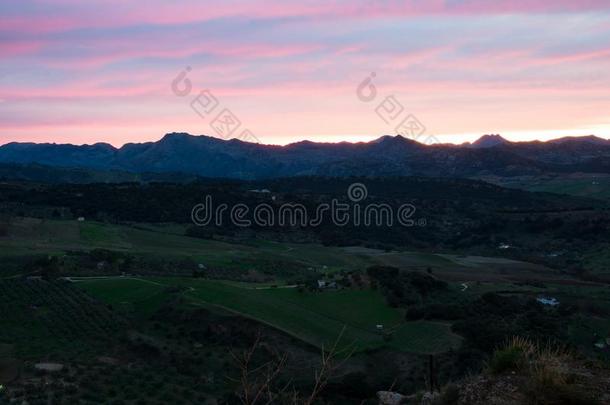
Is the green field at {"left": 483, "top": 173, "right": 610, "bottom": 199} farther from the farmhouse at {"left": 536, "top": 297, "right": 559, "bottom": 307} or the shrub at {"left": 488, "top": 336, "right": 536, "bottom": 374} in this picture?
the shrub at {"left": 488, "top": 336, "right": 536, "bottom": 374}

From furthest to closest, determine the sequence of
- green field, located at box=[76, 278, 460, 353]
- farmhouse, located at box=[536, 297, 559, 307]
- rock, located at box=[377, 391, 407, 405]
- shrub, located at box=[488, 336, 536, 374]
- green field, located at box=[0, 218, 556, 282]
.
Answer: green field, located at box=[0, 218, 556, 282], farmhouse, located at box=[536, 297, 559, 307], green field, located at box=[76, 278, 460, 353], rock, located at box=[377, 391, 407, 405], shrub, located at box=[488, 336, 536, 374]

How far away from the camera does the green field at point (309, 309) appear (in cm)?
3209

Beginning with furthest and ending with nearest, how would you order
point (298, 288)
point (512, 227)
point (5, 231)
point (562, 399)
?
1. point (512, 227)
2. point (5, 231)
3. point (298, 288)
4. point (562, 399)

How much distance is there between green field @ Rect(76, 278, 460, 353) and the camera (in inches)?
1264

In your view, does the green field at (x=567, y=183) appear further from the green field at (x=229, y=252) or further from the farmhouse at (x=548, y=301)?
the farmhouse at (x=548, y=301)

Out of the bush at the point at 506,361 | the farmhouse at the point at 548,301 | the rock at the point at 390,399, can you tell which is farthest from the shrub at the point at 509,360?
the farmhouse at the point at 548,301

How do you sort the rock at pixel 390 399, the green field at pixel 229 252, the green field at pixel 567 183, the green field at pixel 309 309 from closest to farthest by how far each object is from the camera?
the rock at pixel 390 399 < the green field at pixel 309 309 < the green field at pixel 229 252 < the green field at pixel 567 183

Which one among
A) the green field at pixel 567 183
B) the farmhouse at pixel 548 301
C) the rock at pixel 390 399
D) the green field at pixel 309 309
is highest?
the green field at pixel 567 183

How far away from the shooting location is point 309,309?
38000 millimetres

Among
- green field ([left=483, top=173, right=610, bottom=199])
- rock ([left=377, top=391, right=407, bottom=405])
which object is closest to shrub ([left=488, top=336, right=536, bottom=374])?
rock ([left=377, top=391, right=407, bottom=405])

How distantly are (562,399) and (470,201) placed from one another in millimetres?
110121

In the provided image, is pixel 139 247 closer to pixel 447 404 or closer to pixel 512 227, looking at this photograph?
pixel 512 227

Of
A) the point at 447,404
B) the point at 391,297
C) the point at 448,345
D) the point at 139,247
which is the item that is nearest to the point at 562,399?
the point at 447,404

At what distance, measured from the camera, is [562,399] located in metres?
7.45
